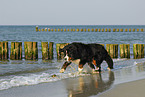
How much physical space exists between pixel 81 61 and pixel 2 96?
463 centimetres

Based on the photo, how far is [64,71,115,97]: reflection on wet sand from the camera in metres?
8.41

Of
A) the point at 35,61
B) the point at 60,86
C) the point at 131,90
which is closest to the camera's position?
the point at 131,90

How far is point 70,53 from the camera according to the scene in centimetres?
1196

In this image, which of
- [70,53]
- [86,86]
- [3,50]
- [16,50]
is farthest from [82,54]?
[3,50]

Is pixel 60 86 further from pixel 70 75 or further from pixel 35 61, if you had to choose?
pixel 35 61

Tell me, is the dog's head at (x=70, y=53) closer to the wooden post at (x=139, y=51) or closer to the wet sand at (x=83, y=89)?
the wet sand at (x=83, y=89)

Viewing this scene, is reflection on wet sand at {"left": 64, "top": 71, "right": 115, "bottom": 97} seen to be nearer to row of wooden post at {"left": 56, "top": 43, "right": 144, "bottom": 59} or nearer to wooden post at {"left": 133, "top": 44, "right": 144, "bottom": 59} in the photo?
row of wooden post at {"left": 56, "top": 43, "right": 144, "bottom": 59}

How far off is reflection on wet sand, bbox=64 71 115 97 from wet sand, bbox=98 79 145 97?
1.10 feet

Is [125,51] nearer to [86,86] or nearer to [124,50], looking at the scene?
[124,50]

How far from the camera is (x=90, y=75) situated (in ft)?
40.3

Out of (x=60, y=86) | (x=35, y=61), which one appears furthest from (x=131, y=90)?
(x=35, y=61)

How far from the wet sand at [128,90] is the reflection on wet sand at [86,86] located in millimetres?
335

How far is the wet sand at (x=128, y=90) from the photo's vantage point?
804cm

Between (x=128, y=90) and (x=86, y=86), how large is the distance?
1.49 metres
